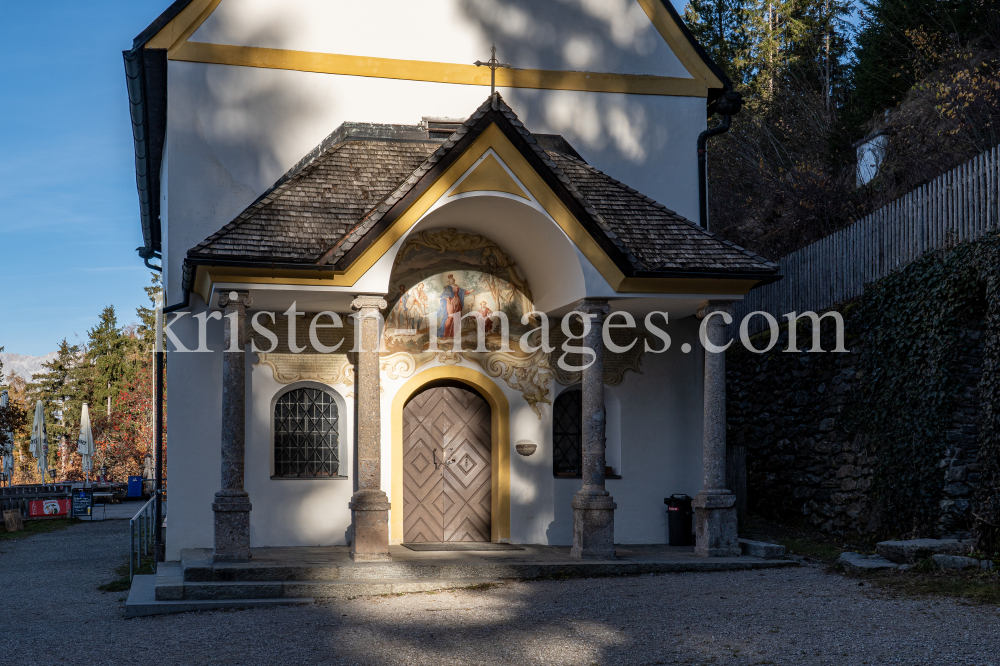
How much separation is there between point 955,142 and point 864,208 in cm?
207

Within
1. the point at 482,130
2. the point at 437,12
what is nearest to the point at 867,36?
the point at 437,12

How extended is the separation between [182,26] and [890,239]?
10350 millimetres

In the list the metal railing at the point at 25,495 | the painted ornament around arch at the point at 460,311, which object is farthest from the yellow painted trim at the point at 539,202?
the metal railing at the point at 25,495

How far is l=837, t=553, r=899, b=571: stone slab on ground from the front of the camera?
10.4m

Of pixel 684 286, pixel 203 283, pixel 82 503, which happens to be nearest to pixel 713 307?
pixel 684 286

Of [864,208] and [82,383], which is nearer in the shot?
[864,208]

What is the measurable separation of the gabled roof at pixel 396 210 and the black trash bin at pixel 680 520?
3457 mm

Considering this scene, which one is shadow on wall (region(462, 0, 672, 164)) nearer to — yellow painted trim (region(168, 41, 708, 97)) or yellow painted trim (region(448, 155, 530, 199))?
yellow painted trim (region(168, 41, 708, 97))

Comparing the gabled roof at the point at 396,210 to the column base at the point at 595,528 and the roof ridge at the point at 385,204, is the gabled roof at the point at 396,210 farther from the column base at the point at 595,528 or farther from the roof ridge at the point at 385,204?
the column base at the point at 595,528

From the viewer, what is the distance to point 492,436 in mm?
13305

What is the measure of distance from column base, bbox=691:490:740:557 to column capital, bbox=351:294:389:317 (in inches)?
188

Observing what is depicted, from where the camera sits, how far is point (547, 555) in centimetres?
1159

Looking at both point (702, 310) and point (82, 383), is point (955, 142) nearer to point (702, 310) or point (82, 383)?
point (702, 310)

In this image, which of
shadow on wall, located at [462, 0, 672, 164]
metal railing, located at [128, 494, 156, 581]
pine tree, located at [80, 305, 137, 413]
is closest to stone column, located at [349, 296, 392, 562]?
metal railing, located at [128, 494, 156, 581]
